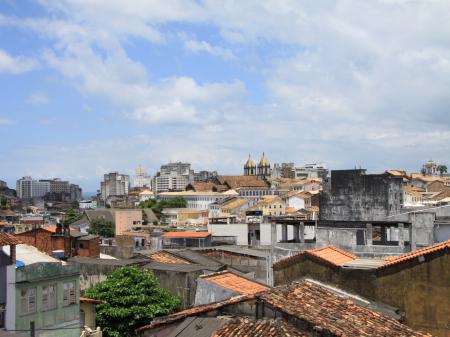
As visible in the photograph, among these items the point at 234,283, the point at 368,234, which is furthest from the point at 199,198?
the point at 234,283

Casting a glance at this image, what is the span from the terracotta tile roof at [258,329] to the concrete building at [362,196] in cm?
2505

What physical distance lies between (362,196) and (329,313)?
24.9 metres

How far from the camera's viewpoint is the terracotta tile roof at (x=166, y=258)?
32856mm

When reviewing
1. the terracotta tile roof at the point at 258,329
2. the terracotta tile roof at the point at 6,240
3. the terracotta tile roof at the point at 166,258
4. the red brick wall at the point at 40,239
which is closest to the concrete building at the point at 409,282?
the terracotta tile roof at the point at 258,329

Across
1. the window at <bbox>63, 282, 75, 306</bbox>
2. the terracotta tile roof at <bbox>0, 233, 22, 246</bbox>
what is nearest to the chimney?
the terracotta tile roof at <bbox>0, 233, 22, 246</bbox>

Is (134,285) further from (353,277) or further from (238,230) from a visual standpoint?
(238,230)

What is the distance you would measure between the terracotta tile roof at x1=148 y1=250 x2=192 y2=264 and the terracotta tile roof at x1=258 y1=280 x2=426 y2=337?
58.1 feet

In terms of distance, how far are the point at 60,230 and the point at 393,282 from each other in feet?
88.4

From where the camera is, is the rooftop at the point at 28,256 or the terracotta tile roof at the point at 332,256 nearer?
the terracotta tile roof at the point at 332,256

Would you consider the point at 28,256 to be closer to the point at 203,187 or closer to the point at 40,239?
the point at 40,239

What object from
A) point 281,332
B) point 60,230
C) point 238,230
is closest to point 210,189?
point 238,230

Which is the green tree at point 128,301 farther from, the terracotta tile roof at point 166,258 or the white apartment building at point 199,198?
the white apartment building at point 199,198

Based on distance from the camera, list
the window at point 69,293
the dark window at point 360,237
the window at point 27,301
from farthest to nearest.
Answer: the dark window at point 360,237
the window at point 69,293
the window at point 27,301

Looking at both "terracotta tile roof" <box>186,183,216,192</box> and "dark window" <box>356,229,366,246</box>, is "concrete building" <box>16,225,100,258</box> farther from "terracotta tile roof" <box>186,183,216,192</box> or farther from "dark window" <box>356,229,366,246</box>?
"terracotta tile roof" <box>186,183,216,192</box>
